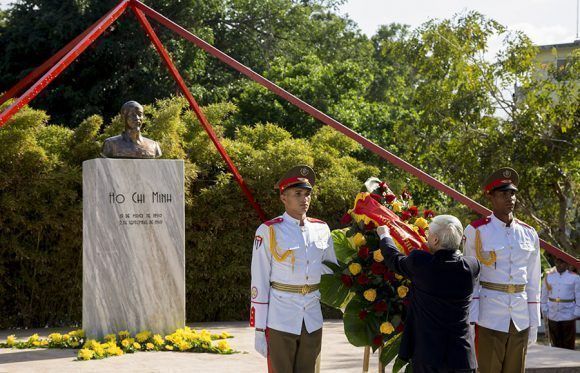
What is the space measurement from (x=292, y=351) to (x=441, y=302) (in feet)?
3.12

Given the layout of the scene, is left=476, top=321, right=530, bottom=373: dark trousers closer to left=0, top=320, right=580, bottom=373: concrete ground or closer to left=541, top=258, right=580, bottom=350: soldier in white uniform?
left=0, top=320, right=580, bottom=373: concrete ground

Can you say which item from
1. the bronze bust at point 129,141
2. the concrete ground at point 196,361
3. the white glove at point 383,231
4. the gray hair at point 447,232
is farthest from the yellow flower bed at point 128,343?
the gray hair at point 447,232

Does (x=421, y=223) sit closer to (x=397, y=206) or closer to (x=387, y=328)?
(x=397, y=206)

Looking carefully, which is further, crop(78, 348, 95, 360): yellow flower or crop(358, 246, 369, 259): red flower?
crop(78, 348, 95, 360): yellow flower

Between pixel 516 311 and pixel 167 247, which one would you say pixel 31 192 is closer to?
pixel 167 247

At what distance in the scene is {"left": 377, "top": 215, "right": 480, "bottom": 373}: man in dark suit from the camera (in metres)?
4.61

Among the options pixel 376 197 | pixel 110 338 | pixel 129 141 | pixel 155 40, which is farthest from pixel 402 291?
pixel 155 40

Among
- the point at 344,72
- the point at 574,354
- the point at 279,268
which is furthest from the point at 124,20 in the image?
the point at 279,268

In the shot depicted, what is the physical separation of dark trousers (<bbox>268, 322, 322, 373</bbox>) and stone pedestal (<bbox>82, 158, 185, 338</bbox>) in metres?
3.24

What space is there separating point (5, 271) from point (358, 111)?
10317 millimetres

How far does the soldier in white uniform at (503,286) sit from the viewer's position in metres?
5.59

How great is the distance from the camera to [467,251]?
577cm

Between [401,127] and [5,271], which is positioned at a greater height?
[401,127]

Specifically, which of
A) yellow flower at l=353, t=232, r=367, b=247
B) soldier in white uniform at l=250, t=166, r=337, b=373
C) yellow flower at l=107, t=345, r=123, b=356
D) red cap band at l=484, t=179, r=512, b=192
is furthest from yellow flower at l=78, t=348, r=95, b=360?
red cap band at l=484, t=179, r=512, b=192
